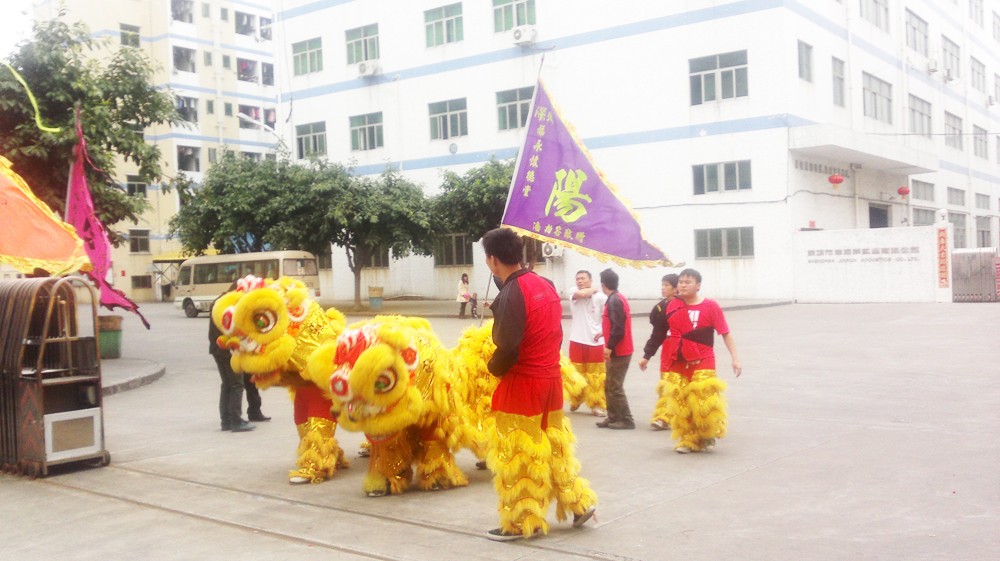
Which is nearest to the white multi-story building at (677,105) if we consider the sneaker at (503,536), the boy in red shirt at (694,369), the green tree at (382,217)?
the green tree at (382,217)

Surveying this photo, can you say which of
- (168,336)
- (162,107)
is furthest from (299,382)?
(168,336)

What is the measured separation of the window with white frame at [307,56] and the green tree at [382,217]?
978 cm

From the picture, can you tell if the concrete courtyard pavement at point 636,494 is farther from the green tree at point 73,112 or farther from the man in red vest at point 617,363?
the green tree at point 73,112

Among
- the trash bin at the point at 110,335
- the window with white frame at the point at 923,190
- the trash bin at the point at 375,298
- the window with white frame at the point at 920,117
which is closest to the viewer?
the trash bin at the point at 110,335

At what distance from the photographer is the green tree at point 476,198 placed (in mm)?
28734

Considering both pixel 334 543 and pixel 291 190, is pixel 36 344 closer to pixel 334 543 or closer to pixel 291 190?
pixel 334 543

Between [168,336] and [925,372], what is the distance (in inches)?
728

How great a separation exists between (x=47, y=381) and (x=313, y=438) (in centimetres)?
230

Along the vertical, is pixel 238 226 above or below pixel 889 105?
below

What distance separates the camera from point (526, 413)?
5.28 meters

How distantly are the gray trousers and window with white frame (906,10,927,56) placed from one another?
32.4 metres

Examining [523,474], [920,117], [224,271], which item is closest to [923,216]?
[920,117]

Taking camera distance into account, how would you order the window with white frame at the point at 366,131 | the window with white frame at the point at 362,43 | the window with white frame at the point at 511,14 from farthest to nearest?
the window with white frame at the point at 366,131
the window with white frame at the point at 362,43
the window with white frame at the point at 511,14

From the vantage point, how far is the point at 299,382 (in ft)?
23.1
